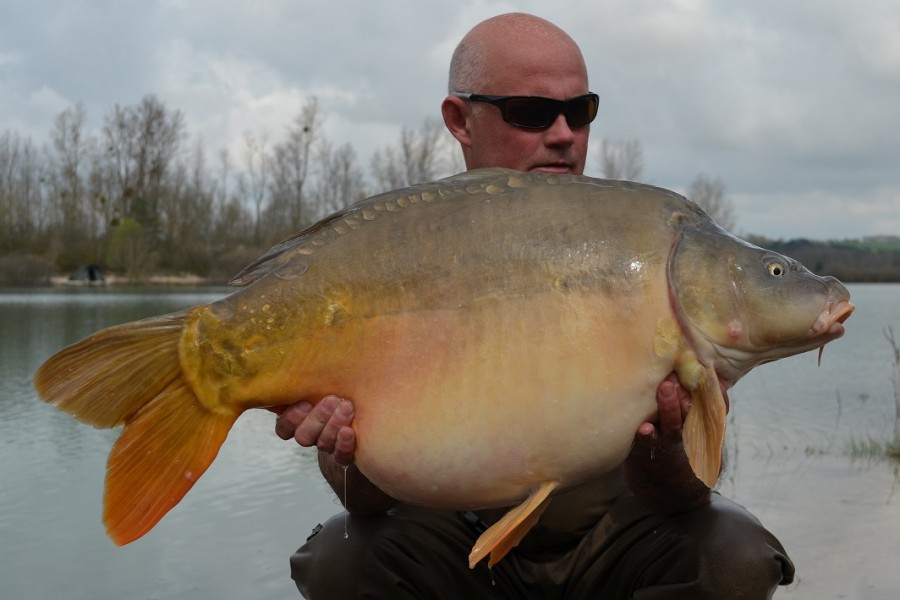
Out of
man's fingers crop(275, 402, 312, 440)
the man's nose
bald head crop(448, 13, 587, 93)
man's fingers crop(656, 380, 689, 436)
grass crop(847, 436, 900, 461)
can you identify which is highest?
bald head crop(448, 13, 587, 93)

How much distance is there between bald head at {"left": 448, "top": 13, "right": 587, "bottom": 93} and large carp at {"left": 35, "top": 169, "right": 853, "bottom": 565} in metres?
1.03

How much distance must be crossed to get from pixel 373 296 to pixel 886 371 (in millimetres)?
9733

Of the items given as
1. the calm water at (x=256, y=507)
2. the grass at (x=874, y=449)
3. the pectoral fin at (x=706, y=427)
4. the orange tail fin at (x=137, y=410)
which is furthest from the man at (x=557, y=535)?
the grass at (x=874, y=449)

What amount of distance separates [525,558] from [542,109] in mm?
1232

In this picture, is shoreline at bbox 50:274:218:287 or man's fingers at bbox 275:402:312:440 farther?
shoreline at bbox 50:274:218:287

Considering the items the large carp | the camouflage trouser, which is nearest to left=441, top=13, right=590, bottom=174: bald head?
the large carp

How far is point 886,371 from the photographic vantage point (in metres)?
10.3

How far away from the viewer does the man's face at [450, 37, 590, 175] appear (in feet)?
8.99

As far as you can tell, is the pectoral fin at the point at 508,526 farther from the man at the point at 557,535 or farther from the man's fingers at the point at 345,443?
the man at the point at 557,535

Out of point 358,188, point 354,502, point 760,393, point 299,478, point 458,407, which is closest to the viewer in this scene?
point 458,407

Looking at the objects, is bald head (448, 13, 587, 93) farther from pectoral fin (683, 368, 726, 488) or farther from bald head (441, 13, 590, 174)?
pectoral fin (683, 368, 726, 488)

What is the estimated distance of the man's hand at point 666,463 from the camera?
1.82 m

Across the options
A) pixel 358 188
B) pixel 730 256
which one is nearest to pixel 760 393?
pixel 730 256

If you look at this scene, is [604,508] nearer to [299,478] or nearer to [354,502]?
[354,502]
